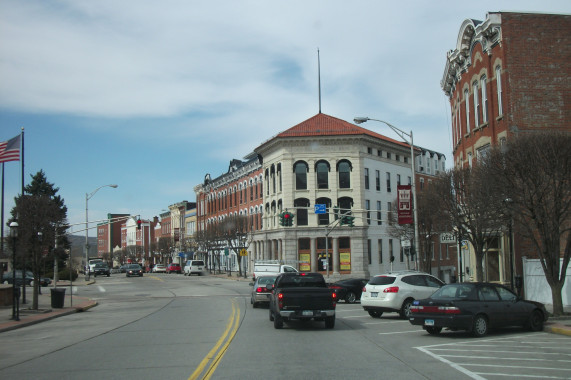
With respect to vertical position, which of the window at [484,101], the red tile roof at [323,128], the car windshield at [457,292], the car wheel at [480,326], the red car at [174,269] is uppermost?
the red tile roof at [323,128]

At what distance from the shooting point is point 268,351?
41.9ft

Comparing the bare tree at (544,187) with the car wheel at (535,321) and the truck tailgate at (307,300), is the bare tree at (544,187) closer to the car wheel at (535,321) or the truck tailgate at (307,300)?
the car wheel at (535,321)

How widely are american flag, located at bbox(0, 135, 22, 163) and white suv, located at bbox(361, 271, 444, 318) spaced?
21425mm

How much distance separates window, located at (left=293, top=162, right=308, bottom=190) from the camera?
60625 mm

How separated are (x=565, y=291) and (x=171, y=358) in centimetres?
1838

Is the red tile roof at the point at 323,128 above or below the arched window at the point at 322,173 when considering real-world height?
above

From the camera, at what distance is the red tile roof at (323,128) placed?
6050 centimetres

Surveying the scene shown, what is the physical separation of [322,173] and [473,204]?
3670 centimetres

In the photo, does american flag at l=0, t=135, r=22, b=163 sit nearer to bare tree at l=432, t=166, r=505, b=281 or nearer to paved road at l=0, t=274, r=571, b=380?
paved road at l=0, t=274, r=571, b=380

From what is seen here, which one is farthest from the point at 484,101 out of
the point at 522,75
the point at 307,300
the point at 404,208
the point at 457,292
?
the point at 307,300

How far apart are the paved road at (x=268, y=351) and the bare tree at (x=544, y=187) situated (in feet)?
13.1

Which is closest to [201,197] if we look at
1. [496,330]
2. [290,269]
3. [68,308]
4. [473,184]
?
[290,269]

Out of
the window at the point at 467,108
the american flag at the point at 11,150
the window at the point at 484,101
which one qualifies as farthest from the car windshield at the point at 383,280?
the american flag at the point at 11,150

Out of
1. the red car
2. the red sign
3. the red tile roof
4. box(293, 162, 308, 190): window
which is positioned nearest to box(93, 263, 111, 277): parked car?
the red car
